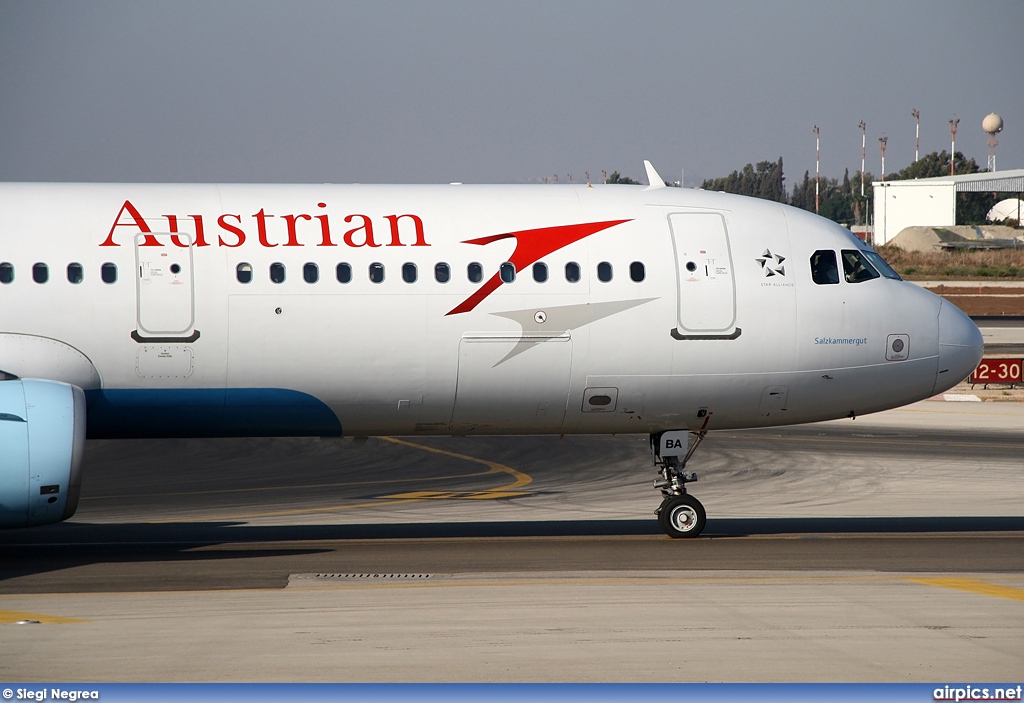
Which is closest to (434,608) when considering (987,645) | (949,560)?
(987,645)

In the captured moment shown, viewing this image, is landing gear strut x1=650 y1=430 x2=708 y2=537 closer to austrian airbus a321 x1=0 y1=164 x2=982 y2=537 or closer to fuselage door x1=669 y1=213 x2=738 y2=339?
austrian airbus a321 x1=0 y1=164 x2=982 y2=537

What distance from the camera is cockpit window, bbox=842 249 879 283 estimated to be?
1938 cm

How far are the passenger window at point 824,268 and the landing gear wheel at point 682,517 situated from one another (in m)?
4.11

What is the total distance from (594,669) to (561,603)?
2.98 meters

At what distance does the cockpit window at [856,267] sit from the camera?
63.6ft

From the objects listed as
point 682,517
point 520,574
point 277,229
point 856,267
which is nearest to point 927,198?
point 856,267

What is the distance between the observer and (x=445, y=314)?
1817 cm

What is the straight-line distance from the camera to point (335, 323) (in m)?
18.0

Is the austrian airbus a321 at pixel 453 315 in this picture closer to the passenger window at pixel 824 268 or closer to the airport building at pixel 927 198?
the passenger window at pixel 824 268

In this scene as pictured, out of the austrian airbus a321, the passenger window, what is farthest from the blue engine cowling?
the passenger window

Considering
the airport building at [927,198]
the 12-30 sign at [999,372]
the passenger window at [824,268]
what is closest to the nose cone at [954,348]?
the passenger window at [824,268]

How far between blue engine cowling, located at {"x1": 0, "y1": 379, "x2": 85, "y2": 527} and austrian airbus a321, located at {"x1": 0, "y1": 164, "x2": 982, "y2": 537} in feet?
0.53

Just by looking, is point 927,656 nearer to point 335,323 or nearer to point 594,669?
point 594,669

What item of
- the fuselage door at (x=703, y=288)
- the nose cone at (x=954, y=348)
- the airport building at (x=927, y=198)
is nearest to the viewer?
the fuselage door at (x=703, y=288)
